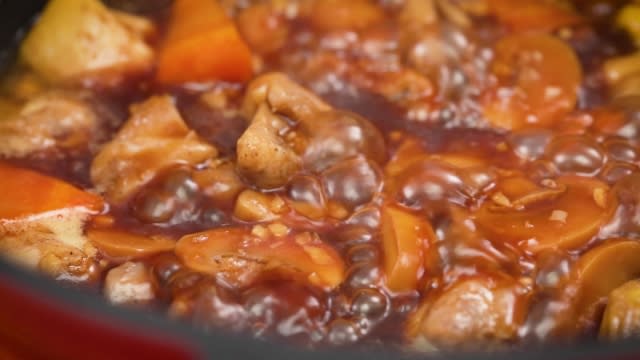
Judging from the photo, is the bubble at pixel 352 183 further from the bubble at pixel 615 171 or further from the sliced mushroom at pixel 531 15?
the sliced mushroom at pixel 531 15

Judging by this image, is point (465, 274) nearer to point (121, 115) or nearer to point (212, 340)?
point (212, 340)

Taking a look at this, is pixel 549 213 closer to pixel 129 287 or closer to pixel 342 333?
pixel 342 333

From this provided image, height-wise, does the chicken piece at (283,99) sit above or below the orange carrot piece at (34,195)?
above

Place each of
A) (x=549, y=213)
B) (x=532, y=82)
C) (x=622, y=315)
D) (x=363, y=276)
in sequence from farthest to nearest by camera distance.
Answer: (x=532, y=82)
(x=549, y=213)
(x=363, y=276)
(x=622, y=315)

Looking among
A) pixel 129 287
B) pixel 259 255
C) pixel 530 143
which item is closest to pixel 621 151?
pixel 530 143

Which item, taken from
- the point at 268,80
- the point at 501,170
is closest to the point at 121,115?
the point at 268,80

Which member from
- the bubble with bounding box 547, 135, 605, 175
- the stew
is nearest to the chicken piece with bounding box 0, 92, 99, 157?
the stew

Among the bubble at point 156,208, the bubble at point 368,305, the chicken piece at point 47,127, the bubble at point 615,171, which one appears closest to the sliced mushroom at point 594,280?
the bubble at point 615,171

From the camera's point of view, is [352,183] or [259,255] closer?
[259,255]
